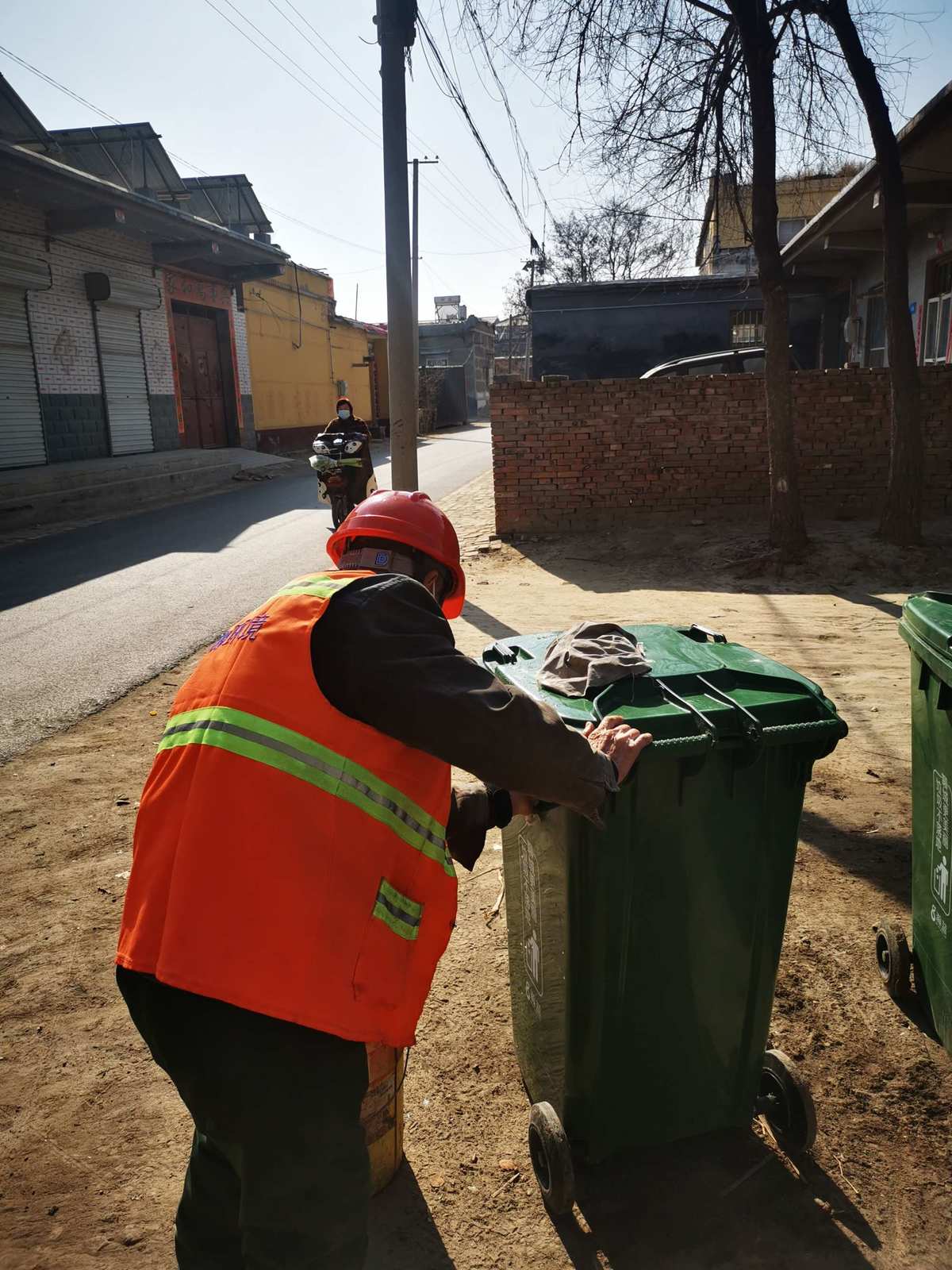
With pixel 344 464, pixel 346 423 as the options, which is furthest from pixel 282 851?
pixel 346 423

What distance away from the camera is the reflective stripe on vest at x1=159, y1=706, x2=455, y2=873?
4.89 ft

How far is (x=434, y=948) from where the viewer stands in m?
1.69

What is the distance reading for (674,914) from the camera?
208cm

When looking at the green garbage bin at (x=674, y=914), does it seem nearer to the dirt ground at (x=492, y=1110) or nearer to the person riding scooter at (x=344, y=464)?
the dirt ground at (x=492, y=1110)

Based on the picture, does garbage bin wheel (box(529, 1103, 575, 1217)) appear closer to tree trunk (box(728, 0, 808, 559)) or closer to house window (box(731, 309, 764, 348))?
tree trunk (box(728, 0, 808, 559))

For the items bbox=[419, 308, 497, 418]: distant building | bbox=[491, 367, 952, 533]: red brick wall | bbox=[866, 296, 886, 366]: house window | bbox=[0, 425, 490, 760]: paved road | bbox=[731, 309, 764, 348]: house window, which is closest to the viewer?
bbox=[0, 425, 490, 760]: paved road

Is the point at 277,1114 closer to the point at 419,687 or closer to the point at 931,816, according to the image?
the point at 419,687

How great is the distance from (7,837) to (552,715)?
3134mm

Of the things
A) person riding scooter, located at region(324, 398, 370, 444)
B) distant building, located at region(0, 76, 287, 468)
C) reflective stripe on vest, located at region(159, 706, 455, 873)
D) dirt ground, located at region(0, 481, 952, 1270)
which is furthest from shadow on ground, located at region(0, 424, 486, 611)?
reflective stripe on vest, located at region(159, 706, 455, 873)

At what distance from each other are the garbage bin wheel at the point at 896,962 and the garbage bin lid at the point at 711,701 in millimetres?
1090

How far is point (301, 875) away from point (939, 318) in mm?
13271

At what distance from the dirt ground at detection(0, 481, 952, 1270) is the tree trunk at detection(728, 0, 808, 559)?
17.3 ft

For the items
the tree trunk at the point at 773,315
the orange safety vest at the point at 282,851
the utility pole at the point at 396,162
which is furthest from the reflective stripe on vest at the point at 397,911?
the tree trunk at the point at 773,315

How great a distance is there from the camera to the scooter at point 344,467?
1012cm
